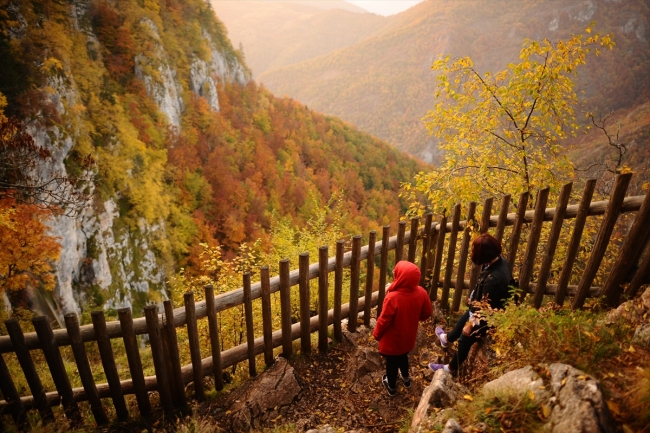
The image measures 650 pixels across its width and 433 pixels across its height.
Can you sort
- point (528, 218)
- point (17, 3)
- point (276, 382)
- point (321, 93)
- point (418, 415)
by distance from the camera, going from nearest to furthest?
point (418, 415) < point (276, 382) < point (528, 218) < point (17, 3) < point (321, 93)

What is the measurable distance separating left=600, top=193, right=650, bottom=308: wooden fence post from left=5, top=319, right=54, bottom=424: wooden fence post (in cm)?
610

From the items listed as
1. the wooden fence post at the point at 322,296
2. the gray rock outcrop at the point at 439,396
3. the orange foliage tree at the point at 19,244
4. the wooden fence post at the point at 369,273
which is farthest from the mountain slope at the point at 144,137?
the gray rock outcrop at the point at 439,396

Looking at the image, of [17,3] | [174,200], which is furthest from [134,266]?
[17,3]

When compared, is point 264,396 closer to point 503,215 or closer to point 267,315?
point 267,315

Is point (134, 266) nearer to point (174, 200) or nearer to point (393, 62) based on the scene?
point (174, 200)

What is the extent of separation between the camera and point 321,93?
413 ft

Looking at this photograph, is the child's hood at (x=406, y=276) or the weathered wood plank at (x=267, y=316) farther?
the weathered wood plank at (x=267, y=316)

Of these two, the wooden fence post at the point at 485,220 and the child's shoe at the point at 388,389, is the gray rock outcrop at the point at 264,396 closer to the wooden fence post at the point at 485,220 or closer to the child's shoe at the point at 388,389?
the child's shoe at the point at 388,389

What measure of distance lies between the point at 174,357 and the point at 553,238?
15.0 ft

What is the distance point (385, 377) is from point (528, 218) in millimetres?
2653

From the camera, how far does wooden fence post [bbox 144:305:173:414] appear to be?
3412mm

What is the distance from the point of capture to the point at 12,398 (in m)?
3.50

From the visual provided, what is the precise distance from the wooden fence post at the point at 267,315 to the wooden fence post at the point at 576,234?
351 centimetres

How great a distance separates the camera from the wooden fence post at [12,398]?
341 centimetres
